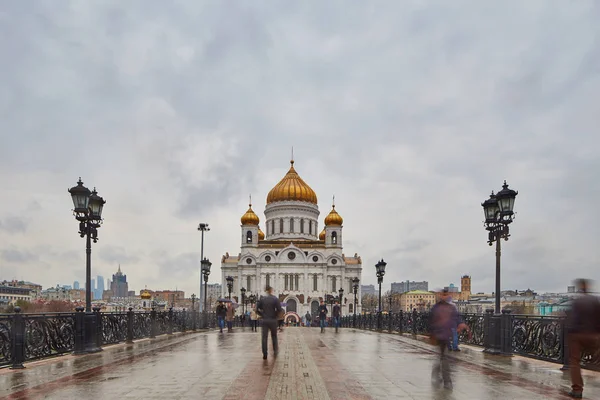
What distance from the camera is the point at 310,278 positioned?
87.0 meters

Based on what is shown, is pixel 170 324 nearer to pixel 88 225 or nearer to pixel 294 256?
pixel 88 225

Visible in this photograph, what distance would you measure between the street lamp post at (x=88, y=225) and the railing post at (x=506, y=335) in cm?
1129

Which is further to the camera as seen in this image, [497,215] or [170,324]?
[170,324]

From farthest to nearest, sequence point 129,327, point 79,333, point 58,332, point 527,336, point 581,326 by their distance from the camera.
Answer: point 129,327, point 79,333, point 527,336, point 58,332, point 581,326

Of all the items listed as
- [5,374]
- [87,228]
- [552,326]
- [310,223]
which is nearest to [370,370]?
[552,326]

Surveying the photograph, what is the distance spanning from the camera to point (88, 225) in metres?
16.2

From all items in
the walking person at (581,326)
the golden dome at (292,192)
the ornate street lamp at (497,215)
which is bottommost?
the walking person at (581,326)

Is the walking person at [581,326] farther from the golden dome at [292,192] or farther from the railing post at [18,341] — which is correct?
the golden dome at [292,192]

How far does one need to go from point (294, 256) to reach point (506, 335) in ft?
237

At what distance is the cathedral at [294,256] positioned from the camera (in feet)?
284

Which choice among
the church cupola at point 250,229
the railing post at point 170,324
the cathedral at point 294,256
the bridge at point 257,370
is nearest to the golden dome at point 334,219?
the cathedral at point 294,256

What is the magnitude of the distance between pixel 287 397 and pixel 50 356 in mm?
8192

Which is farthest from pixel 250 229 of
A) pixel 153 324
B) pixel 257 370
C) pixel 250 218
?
pixel 257 370

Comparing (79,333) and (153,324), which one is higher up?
(79,333)
